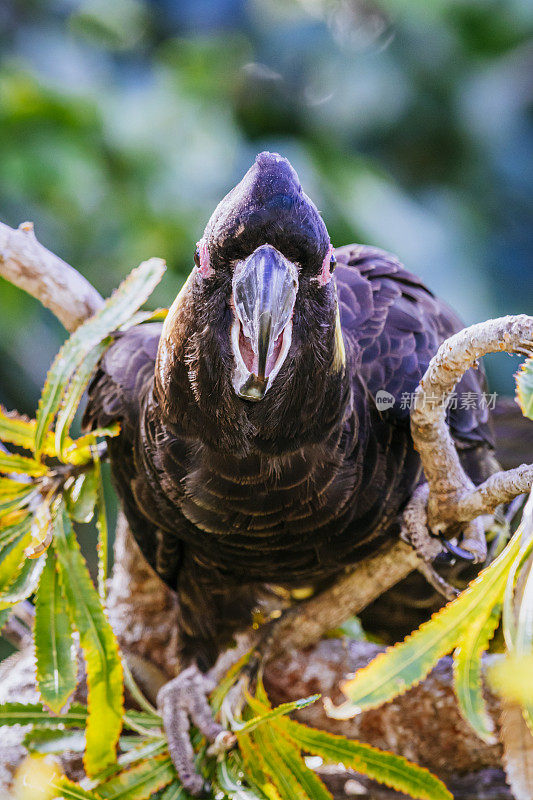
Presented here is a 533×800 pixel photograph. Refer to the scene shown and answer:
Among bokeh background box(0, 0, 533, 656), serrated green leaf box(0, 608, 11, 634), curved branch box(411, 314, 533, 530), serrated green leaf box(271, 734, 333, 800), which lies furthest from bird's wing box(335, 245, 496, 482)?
bokeh background box(0, 0, 533, 656)

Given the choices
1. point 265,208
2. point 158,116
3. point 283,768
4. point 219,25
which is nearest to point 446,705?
point 283,768

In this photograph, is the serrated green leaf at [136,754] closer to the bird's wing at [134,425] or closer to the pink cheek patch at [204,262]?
the bird's wing at [134,425]

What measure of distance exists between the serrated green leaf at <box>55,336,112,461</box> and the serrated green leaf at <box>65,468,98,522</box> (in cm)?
6

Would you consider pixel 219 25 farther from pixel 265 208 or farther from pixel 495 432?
pixel 265 208

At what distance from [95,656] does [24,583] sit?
0.58 feet

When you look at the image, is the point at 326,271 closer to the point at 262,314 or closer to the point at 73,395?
the point at 262,314

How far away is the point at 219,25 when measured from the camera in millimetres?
4363

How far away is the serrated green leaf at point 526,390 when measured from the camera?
84 centimetres

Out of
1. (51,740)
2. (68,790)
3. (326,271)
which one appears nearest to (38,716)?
(51,740)

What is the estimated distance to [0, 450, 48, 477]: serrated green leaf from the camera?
4.73 feet

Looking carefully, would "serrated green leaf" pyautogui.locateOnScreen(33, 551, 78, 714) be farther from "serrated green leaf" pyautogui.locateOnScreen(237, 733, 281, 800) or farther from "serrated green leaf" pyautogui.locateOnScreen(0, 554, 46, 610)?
"serrated green leaf" pyautogui.locateOnScreen(237, 733, 281, 800)

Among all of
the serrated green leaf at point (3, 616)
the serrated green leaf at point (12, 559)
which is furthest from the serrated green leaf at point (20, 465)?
the serrated green leaf at point (3, 616)

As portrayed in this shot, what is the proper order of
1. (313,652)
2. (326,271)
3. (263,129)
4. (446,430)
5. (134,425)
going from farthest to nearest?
(263,129), (313,652), (134,425), (446,430), (326,271)

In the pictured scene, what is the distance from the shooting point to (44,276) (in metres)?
1.64
